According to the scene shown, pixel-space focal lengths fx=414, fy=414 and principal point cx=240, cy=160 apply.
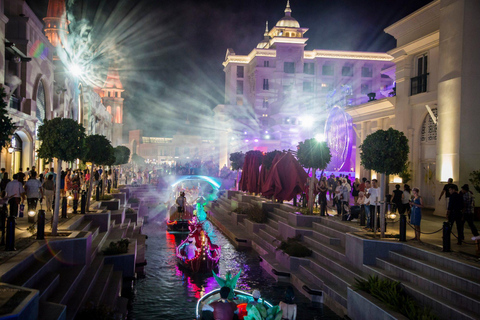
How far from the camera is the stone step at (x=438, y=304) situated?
676cm

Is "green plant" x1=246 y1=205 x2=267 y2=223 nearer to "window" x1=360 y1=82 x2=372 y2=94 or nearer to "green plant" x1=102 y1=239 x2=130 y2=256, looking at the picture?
"green plant" x1=102 y1=239 x2=130 y2=256

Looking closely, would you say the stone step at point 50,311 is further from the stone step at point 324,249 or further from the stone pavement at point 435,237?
the stone pavement at point 435,237

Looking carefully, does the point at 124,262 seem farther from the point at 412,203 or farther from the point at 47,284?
the point at 412,203

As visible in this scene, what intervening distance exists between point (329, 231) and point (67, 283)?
8.20 meters

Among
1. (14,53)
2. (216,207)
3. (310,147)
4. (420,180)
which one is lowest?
(216,207)

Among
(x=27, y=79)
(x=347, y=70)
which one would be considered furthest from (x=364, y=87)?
(x=27, y=79)

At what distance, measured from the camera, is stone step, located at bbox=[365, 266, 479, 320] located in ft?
22.2

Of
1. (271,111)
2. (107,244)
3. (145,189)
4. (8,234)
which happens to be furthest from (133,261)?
(271,111)

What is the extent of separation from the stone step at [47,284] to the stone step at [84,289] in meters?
0.39

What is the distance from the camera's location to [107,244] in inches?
503

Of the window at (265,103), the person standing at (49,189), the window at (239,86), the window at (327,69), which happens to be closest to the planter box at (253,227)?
the person standing at (49,189)

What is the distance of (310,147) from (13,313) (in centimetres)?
1292

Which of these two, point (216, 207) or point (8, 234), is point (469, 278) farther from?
point (216, 207)

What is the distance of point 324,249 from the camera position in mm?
12297
